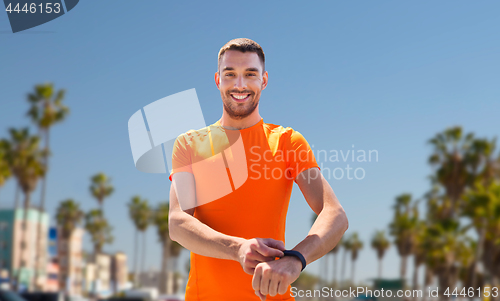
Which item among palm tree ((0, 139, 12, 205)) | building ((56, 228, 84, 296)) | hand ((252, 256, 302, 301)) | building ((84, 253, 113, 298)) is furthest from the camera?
building ((84, 253, 113, 298))

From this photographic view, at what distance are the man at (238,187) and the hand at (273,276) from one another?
0.25ft

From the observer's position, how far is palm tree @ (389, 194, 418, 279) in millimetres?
58531

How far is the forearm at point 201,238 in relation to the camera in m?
1.52

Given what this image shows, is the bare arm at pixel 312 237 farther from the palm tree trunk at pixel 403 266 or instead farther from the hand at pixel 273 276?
the palm tree trunk at pixel 403 266

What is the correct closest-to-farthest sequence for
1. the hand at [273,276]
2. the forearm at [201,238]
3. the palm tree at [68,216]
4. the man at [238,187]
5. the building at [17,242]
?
the hand at [273,276], the forearm at [201,238], the man at [238,187], the palm tree at [68,216], the building at [17,242]

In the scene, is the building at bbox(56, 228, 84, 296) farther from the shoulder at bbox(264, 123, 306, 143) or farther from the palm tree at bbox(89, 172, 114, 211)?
the shoulder at bbox(264, 123, 306, 143)

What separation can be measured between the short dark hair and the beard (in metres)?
0.14

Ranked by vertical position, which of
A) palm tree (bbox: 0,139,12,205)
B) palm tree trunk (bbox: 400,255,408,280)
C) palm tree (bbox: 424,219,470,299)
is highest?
palm tree (bbox: 0,139,12,205)

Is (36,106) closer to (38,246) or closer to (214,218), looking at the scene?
(38,246)

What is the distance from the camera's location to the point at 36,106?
38.8 metres

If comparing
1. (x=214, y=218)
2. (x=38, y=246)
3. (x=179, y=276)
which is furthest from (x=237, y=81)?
(x=179, y=276)

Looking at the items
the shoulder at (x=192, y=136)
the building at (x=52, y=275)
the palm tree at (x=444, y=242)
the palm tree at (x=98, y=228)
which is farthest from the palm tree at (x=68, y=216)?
the shoulder at (x=192, y=136)

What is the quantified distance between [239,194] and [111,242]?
62658 millimetres

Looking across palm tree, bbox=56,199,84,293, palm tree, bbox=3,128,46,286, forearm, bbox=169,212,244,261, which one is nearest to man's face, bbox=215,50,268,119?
forearm, bbox=169,212,244,261
